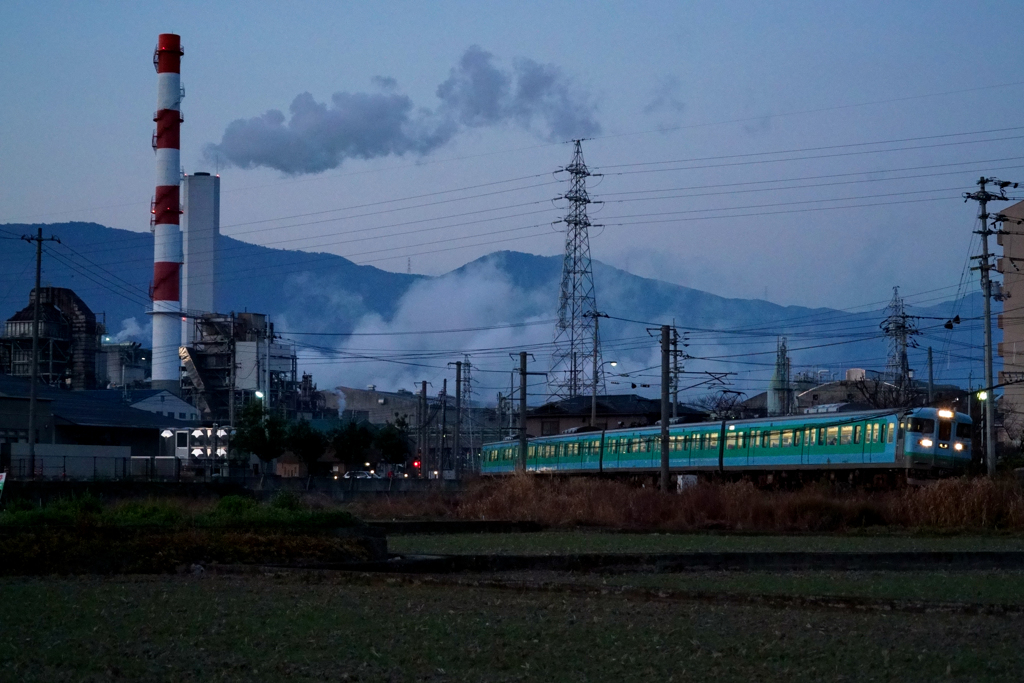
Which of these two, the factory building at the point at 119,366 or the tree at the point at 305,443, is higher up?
the factory building at the point at 119,366

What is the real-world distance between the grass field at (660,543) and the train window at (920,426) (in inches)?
363

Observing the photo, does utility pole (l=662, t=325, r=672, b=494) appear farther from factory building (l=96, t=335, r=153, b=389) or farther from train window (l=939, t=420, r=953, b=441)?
factory building (l=96, t=335, r=153, b=389)

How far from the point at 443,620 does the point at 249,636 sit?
1.77 meters

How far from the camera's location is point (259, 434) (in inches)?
2247

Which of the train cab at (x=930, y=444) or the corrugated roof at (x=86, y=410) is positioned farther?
the corrugated roof at (x=86, y=410)

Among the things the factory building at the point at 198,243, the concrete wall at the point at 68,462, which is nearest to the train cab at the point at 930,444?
the concrete wall at the point at 68,462

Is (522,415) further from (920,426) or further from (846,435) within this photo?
(920,426)

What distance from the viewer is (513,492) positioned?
106ft

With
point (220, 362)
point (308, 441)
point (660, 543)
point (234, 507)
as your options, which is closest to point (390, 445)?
point (308, 441)

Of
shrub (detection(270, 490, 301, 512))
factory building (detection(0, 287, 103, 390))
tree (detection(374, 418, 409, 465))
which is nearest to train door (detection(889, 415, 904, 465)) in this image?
shrub (detection(270, 490, 301, 512))

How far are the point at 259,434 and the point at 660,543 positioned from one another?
3840cm

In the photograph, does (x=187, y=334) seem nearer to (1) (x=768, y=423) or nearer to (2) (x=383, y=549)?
(1) (x=768, y=423)

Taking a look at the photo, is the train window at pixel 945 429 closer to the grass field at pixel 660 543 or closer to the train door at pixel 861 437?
the train door at pixel 861 437

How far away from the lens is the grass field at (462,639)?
7.75 meters
